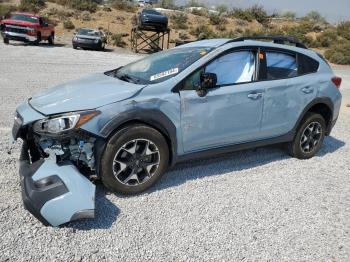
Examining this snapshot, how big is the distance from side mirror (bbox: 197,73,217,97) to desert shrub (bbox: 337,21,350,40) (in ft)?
131

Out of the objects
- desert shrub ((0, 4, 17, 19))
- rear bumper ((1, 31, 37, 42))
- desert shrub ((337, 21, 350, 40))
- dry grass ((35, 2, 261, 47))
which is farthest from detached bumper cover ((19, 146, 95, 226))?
desert shrub ((337, 21, 350, 40))

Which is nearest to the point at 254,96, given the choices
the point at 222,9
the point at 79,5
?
the point at 79,5

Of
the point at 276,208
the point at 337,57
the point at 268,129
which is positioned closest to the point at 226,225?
the point at 276,208

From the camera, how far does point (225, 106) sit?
4715 millimetres

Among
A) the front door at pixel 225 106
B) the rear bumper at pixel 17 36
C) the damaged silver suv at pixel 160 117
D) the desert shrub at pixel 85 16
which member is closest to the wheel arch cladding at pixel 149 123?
the damaged silver suv at pixel 160 117

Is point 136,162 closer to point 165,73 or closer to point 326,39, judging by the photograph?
point 165,73

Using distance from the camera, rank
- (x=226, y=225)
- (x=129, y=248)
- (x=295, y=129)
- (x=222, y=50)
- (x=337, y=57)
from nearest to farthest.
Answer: (x=129, y=248), (x=226, y=225), (x=222, y=50), (x=295, y=129), (x=337, y=57)

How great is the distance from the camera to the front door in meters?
4.51

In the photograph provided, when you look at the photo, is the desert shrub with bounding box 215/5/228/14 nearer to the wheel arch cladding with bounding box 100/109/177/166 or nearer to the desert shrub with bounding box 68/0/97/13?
the desert shrub with bounding box 68/0/97/13

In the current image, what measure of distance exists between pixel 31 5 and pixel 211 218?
4135 cm

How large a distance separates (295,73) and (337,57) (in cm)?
2524

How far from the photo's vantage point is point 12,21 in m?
22.2

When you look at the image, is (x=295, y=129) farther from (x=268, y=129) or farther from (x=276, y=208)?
(x=276, y=208)

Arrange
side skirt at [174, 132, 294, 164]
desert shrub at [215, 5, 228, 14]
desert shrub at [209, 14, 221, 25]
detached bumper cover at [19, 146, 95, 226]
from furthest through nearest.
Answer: desert shrub at [215, 5, 228, 14] < desert shrub at [209, 14, 221, 25] < side skirt at [174, 132, 294, 164] < detached bumper cover at [19, 146, 95, 226]
